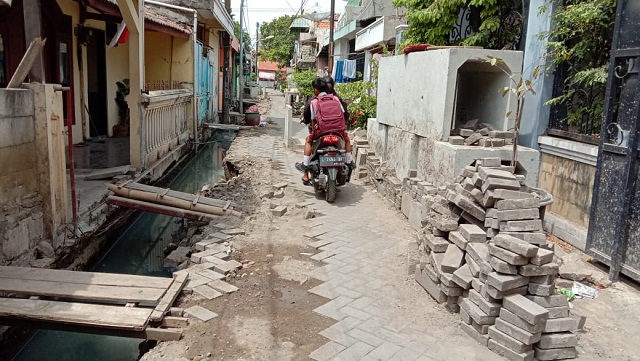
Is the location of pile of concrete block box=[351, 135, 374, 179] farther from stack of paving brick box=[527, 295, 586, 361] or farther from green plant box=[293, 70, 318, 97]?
green plant box=[293, 70, 318, 97]

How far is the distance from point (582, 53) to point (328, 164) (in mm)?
3617

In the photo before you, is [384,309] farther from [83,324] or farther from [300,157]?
[300,157]

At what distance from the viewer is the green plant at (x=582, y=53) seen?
225 inches

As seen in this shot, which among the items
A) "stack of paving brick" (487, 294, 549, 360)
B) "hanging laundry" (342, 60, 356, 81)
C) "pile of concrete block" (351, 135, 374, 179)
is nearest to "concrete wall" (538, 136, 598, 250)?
"stack of paving brick" (487, 294, 549, 360)

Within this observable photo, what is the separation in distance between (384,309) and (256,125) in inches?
580

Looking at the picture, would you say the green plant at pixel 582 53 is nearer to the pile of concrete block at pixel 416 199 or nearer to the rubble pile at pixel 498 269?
the pile of concrete block at pixel 416 199

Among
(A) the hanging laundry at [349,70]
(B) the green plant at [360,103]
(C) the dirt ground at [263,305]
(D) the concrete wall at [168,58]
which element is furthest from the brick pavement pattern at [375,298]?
(A) the hanging laundry at [349,70]

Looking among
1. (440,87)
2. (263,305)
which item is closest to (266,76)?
(440,87)

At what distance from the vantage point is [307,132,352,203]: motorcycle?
7523 millimetres

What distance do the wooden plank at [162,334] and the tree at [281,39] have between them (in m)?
58.6

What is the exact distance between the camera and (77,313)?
3.77m

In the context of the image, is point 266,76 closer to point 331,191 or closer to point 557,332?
point 331,191

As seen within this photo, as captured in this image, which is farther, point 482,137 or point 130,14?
point 130,14

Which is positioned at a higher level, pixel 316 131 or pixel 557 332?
pixel 316 131
